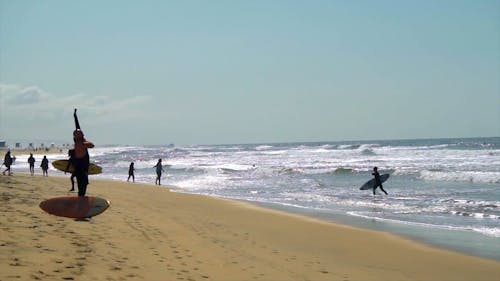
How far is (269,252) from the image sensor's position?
9375mm

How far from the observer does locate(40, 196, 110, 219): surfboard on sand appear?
7616 millimetres

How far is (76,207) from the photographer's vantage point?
7.72 metres

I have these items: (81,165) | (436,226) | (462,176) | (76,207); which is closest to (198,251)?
(76,207)

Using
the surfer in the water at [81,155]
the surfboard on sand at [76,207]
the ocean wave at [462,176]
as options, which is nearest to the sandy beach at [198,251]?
the surfboard on sand at [76,207]

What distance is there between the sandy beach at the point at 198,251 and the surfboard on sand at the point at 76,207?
1.60 ft

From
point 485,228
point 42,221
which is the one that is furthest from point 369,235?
point 42,221

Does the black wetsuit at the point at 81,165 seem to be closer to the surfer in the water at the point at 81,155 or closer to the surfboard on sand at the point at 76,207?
the surfer in the water at the point at 81,155

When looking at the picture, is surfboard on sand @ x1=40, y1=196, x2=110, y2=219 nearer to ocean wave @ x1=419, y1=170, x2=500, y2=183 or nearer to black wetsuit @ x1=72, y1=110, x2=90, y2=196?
black wetsuit @ x1=72, y1=110, x2=90, y2=196

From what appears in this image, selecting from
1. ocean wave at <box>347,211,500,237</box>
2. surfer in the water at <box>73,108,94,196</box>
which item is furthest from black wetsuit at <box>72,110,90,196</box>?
ocean wave at <box>347,211,500,237</box>

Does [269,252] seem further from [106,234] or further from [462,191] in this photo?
[462,191]

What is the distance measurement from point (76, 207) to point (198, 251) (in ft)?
7.32

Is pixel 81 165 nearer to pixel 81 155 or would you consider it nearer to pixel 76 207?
pixel 81 155

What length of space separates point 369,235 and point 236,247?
3.78m

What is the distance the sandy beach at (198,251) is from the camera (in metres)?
6.79
